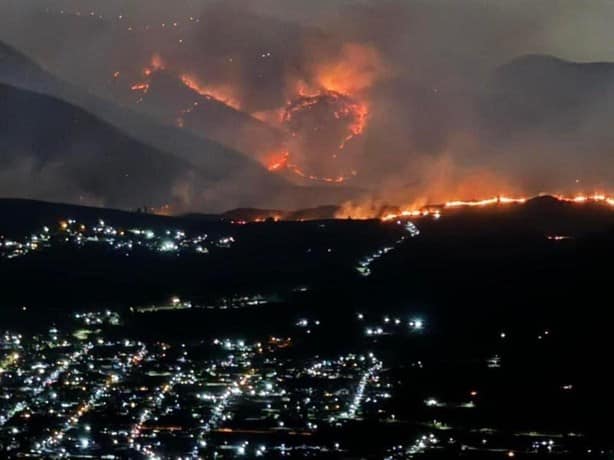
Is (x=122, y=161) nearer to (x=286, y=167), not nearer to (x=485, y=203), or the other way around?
(x=286, y=167)

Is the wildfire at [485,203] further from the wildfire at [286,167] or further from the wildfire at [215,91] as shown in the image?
the wildfire at [215,91]

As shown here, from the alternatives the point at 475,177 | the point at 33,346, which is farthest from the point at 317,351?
the point at 475,177

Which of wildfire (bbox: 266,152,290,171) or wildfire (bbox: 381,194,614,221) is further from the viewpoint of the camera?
wildfire (bbox: 266,152,290,171)

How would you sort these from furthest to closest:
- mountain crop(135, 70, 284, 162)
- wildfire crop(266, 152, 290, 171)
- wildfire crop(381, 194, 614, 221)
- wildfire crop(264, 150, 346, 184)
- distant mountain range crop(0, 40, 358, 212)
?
1. mountain crop(135, 70, 284, 162)
2. wildfire crop(266, 152, 290, 171)
3. wildfire crop(264, 150, 346, 184)
4. distant mountain range crop(0, 40, 358, 212)
5. wildfire crop(381, 194, 614, 221)

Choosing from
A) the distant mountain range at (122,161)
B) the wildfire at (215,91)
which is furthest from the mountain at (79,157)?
the wildfire at (215,91)

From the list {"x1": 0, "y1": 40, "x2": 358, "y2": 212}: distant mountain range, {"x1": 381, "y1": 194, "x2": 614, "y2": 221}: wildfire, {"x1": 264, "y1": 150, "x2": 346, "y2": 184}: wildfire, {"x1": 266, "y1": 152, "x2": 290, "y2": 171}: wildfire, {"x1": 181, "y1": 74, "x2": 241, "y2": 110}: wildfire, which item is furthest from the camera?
{"x1": 181, "y1": 74, "x2": 241, "y2": 110}: wildfire

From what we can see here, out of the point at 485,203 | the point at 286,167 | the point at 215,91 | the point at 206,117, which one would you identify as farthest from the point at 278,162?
the point at 485,203

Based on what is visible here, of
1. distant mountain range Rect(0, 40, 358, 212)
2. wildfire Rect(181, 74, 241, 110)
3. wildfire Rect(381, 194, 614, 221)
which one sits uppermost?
wildfire Rect(181, 74, 241, 110)

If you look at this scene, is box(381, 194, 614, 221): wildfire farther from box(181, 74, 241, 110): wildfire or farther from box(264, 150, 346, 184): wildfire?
box(181, 74, 241, 110): wildfire

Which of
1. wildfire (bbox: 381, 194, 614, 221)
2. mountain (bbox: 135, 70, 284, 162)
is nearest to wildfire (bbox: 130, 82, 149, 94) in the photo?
mountain (bbox: 135, 70, 284, 162)
